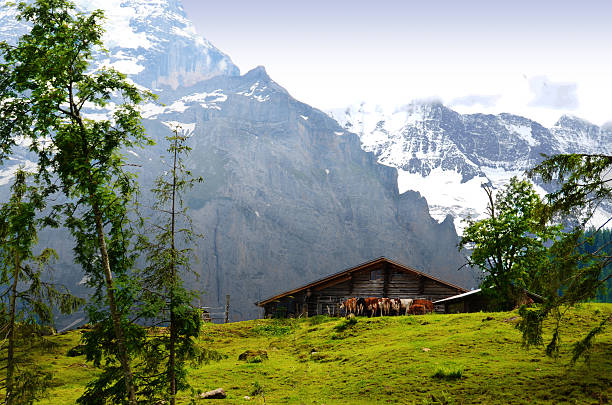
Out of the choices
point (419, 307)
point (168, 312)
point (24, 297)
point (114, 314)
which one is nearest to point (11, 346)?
point (24, 297)

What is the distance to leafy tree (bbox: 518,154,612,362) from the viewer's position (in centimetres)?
1295

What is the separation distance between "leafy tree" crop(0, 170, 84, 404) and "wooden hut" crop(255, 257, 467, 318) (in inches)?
1206

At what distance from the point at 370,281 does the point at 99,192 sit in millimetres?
33917

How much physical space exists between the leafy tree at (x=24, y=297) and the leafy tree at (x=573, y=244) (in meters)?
14.1

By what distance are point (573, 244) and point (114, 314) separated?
544 inches

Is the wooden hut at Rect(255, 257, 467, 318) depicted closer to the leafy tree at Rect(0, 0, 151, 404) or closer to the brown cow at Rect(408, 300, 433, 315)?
the brown cow at Rect(408, 300, 433, 315)

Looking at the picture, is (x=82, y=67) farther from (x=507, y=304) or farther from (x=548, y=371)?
(x=507, y=304)

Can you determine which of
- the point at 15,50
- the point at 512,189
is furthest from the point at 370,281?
the point at 15,50

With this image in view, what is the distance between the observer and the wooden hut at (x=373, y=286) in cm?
4319

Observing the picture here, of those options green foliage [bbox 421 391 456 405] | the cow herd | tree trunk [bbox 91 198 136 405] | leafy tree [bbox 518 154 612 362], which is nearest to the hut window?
the cow herd

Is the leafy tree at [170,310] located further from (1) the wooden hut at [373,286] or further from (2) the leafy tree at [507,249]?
(1) the wooden hut at [373,286]

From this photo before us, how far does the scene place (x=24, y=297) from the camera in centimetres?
1411

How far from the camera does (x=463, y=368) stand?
15.9 metres

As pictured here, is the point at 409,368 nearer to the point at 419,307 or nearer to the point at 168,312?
the point at 168,312
